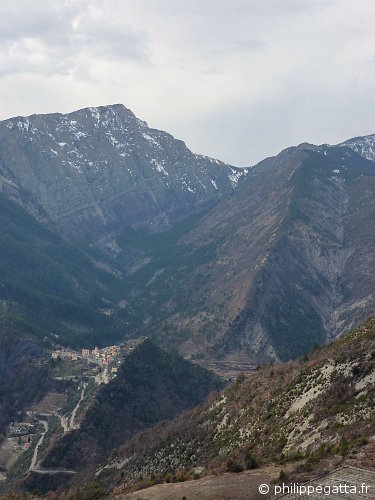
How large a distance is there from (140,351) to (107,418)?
40.1 m

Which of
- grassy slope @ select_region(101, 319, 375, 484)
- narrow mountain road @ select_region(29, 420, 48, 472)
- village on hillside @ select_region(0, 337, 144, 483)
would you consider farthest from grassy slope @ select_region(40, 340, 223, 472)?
grassy slope @ select_region(101, 319, 375, 484)

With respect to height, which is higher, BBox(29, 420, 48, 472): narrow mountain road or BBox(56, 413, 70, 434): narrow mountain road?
BBox(56, 413, 70, 434): narrow mountain road

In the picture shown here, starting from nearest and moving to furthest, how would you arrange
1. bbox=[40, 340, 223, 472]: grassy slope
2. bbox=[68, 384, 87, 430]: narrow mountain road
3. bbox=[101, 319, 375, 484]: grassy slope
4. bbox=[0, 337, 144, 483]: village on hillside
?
bbox=[101, 319, 375, 484]: grassy slope → bbox=[40, 340, 223, 472]: grassy slope → bbox=[0, 337, 144, 483]: village on hillside → bbox=[68, 384, 87, 430]: narrow mountain road

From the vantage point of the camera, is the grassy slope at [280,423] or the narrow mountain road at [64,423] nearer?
the grassy slope at [280,423]

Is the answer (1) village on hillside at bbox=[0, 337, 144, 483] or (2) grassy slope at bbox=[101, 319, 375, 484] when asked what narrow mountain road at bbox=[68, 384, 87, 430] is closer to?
(1) village on hillside at bbox=[0, 337, 144, 483]

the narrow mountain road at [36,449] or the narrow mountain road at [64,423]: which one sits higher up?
the narrow mountain road at [64,423]

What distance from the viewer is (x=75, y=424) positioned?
153750 mm

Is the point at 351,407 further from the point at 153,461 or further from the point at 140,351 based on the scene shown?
the point at 140,351

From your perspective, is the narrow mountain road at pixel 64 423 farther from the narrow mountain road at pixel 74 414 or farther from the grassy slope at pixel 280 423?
the grassy slope at pixel 280 423

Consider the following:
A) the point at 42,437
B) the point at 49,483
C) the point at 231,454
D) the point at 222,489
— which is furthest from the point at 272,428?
the point at 42,437
